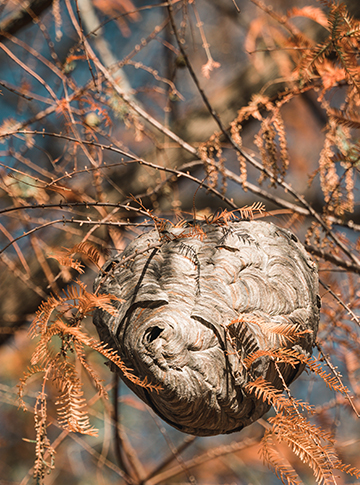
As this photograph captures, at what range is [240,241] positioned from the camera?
1115 millimetres

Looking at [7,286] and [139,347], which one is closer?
[139,347]

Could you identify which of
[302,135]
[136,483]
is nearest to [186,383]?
[136,483]

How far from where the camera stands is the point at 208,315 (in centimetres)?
95

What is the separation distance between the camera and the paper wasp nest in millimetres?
893

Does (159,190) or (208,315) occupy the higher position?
(159,190)

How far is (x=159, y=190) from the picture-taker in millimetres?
2232

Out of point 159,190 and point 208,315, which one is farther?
point 159,190

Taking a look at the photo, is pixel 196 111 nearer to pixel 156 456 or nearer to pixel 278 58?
pixel 278 58

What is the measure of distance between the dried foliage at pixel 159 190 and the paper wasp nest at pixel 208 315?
0.04m

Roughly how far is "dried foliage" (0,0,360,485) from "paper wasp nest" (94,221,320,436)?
40 mm

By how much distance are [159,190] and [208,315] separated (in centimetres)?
137

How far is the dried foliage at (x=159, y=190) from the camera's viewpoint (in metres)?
0.85

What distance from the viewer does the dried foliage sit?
85 centimetres

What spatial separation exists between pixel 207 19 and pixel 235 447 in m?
4.10
